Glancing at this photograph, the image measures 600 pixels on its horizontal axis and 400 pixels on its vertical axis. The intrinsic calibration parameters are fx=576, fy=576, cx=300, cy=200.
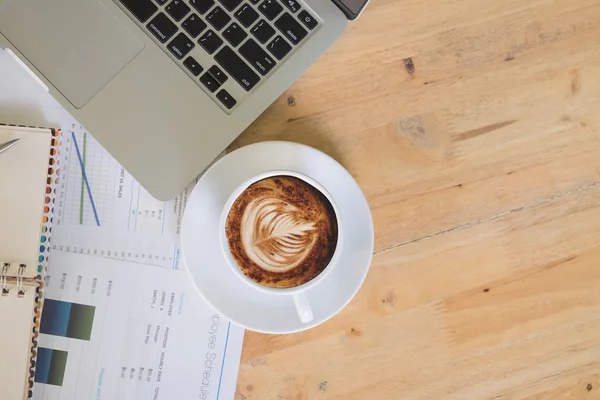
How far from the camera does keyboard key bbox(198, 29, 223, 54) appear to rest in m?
0.64

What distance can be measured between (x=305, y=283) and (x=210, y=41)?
285 mm

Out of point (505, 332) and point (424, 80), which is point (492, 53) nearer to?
point (424, 80)

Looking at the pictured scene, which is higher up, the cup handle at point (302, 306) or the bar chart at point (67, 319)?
the bar chart at point (67, 319)

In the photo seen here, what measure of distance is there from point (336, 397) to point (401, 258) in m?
0.19

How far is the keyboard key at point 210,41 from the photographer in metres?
0.64

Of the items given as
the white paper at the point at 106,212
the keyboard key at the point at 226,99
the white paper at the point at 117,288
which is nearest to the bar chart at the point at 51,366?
the white paper at the point at 117,288

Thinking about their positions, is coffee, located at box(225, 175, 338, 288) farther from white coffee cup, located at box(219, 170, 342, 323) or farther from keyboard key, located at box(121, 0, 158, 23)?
keyboard key, located at box(121, 0, 158, 23)

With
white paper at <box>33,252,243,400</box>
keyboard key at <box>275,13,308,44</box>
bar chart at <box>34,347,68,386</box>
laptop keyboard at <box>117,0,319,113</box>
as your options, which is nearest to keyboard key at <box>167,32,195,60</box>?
laptop keyboard at <box>117,0,319,113</box>

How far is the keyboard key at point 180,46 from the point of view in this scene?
0.64 meters

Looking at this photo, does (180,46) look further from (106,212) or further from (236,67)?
(106,212)

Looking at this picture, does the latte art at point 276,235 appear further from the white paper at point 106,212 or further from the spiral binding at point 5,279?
the spiral binding at point 5,279

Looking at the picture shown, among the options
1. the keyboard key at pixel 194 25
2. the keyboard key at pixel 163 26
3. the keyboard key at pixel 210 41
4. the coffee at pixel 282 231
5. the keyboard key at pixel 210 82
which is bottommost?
the coffee at pixel 282 231

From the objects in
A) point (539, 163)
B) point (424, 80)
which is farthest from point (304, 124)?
point (539, 163)

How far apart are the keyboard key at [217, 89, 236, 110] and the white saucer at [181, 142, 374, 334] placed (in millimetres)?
53
